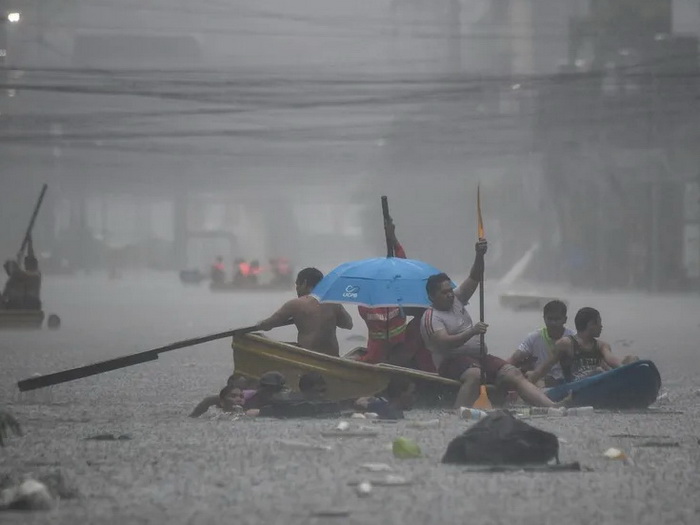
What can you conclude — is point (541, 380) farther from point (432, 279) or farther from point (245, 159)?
point (245, 159)

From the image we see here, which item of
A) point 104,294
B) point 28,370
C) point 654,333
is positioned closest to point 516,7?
point 104,294

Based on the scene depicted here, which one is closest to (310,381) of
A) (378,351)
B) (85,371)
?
(378,351)

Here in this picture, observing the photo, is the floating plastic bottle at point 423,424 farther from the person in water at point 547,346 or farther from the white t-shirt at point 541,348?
the white t-shirt at point 541,348

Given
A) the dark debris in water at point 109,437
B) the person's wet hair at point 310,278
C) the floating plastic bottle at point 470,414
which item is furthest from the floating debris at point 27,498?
the person's wet hair at point 310,278

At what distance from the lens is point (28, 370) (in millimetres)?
17938

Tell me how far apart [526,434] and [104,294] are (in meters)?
47.6

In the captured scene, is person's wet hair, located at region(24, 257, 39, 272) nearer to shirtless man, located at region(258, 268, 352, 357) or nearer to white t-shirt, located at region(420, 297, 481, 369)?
shirtless man, located at region(258, 268, 352, 357)

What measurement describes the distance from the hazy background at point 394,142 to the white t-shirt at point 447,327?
66.1 feet

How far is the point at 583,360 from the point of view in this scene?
12203 millimetres

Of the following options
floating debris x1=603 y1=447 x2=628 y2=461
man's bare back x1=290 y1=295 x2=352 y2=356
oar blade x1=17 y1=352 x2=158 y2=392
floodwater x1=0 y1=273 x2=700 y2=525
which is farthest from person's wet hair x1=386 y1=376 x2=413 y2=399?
floating debris x1=603 y1=447 x2=628 y2=461

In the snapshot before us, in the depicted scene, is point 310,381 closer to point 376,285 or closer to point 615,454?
point 376,285

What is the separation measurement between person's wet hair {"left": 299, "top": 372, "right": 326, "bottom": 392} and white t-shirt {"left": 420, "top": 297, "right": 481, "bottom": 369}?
3.27ft

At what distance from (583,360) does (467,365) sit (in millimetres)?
978

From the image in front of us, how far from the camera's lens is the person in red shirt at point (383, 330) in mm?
12602
